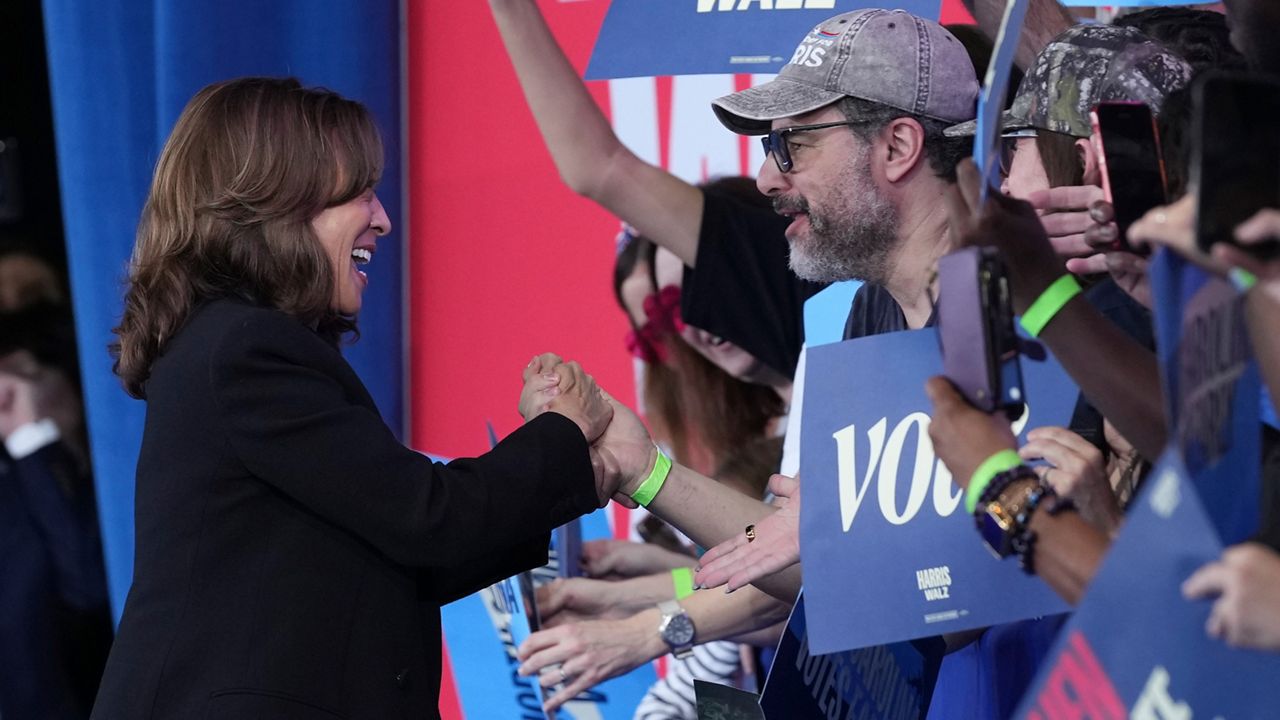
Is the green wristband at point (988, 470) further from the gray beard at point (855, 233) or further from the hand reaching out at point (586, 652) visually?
the hand reaching out at point (586, 652)

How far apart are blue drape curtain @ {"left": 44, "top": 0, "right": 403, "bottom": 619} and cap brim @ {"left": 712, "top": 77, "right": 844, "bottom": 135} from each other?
1468mm

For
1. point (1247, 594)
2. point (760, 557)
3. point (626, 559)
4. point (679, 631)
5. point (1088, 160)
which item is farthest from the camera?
point (626, 559)

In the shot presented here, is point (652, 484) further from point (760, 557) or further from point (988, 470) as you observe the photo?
point (988, 470)

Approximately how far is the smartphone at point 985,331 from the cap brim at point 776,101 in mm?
914

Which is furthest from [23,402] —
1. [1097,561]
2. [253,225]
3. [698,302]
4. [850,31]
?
[1097,561]

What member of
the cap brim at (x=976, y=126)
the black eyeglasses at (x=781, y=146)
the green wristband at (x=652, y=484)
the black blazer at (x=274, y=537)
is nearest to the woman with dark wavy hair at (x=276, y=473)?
the black blazer at (x=274, y=537)

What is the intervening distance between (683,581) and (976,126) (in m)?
1.26

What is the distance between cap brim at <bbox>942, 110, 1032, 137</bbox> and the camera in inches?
76.0

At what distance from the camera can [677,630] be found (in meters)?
2.51

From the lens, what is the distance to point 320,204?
187cm

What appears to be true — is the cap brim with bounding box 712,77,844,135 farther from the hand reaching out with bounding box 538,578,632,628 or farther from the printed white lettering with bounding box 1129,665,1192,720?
the printed white lettering with bounding box 1129,665,1192,720

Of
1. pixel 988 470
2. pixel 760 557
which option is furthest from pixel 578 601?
pixel 988 470

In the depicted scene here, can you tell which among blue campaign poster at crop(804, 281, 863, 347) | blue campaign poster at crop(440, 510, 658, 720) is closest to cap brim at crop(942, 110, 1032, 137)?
blue campaign poster at crop(804, 281, 863, 347)

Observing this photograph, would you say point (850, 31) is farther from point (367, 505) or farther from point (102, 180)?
point (102, 180)
